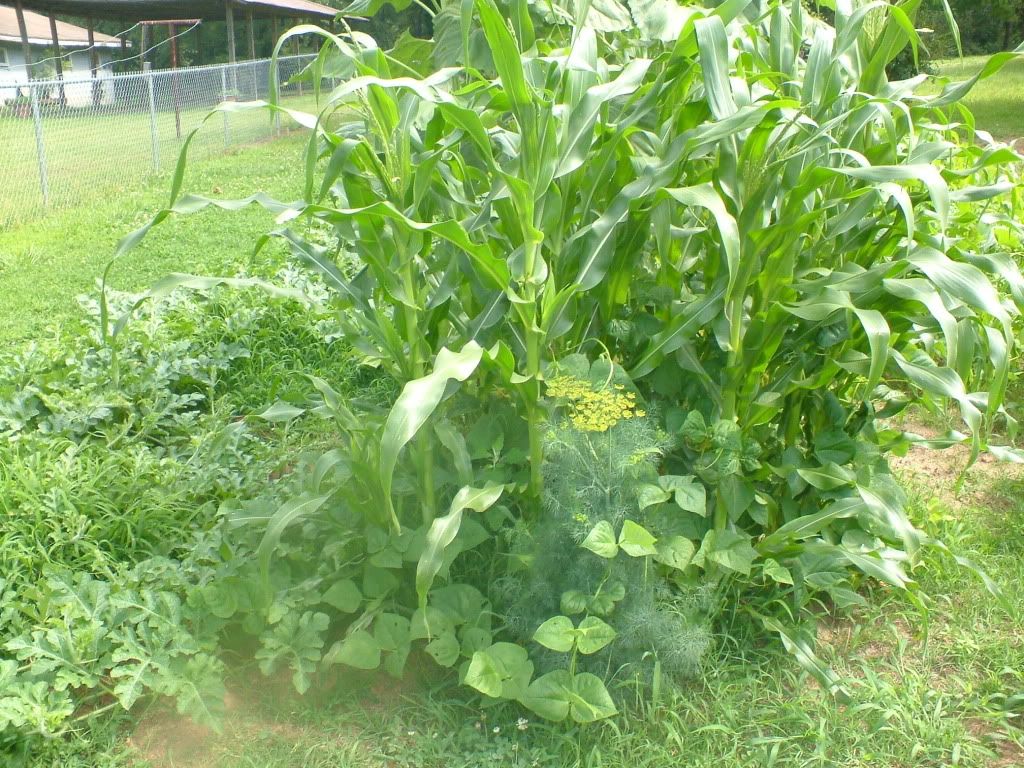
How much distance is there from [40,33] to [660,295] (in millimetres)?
41268

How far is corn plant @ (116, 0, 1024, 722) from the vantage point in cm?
210

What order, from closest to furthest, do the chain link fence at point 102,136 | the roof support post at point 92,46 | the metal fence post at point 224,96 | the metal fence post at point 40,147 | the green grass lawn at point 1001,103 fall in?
1. the metal fence post at point 40,147
2. the chain link fence at point 102,136
3. the green grass lawn at point 1001,103
4. the metal fence post at point 224,96
5. the roof support post at point 92,46

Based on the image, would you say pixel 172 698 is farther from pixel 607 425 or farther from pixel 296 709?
pixel 607 425

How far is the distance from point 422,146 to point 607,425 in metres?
0.96

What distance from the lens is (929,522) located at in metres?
2.89

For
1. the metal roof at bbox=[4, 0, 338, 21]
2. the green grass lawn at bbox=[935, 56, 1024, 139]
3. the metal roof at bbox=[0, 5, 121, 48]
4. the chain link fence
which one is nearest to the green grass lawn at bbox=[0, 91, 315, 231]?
the chain link fence

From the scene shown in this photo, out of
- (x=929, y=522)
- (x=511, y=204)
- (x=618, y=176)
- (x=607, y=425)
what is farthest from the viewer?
(x=929, y=522)

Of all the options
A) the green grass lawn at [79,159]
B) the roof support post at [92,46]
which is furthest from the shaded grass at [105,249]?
the roof support post at [92,46]

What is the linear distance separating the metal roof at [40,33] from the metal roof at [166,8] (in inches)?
386

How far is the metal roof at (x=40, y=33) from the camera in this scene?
33.2m

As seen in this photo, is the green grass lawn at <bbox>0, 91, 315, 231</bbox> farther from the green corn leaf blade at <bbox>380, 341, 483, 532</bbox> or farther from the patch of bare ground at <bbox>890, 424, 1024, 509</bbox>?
the patch of bare ground at <bbox>890, 424, 1024, 509</bbox>

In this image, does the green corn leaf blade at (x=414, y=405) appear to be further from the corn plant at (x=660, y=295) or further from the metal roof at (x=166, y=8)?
the metal roof at (x=166, y=8)

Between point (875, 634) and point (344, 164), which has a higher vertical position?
point (344, 164)

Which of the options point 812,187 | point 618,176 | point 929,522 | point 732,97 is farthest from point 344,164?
point 929,522
